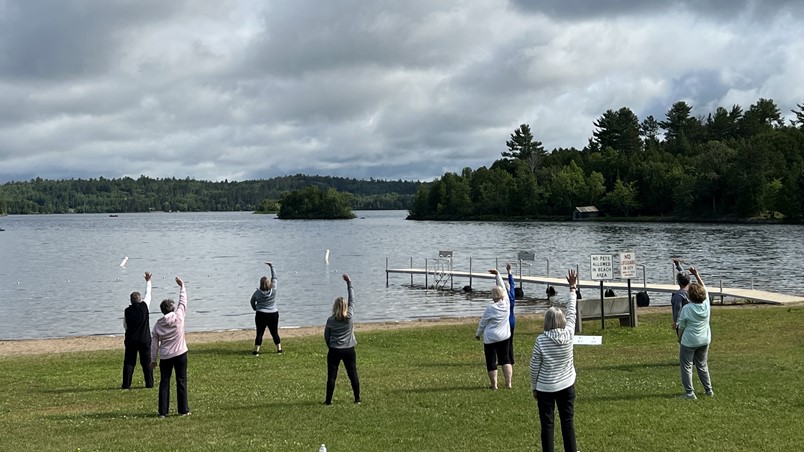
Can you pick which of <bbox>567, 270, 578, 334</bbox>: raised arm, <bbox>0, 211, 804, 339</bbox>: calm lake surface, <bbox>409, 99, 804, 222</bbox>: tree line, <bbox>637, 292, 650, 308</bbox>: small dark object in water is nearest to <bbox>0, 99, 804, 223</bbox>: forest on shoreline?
<bbox>409, 99, 804, 222</bbox>: tree line

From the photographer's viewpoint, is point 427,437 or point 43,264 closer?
point 427,437

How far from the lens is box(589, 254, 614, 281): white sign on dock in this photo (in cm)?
2552

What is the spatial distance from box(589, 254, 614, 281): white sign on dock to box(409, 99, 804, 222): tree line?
113m

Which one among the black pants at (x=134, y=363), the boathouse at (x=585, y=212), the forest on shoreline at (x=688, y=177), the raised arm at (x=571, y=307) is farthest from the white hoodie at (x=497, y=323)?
the boathouse at (x=585, y=212)

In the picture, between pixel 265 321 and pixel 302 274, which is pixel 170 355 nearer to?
pixel 265 321

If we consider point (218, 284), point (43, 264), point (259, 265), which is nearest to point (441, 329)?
point (218, 284)

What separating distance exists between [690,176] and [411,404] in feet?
482

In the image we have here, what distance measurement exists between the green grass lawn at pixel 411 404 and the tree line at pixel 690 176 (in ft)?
399

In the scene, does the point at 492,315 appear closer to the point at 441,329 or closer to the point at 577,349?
the point at 577,349

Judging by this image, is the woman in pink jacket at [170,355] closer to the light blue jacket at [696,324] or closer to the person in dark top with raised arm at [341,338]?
the person in dark top with raised arm at [341,338]

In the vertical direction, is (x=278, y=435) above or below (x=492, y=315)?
below

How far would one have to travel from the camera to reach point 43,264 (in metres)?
75.8

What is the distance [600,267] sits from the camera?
25.7 metres

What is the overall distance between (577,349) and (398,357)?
15.4 feet
